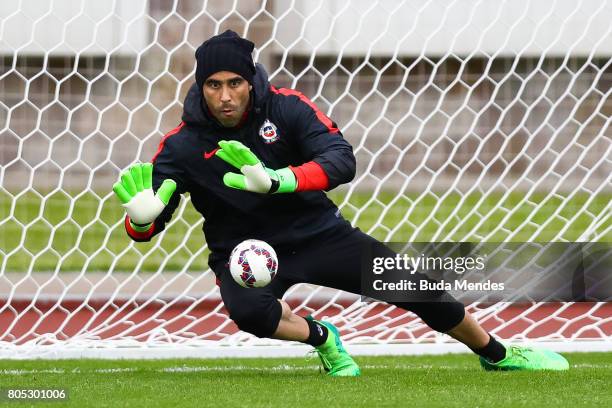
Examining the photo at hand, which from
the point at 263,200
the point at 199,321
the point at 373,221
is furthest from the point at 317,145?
the point at 373,221

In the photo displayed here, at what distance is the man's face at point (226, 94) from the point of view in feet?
13.4

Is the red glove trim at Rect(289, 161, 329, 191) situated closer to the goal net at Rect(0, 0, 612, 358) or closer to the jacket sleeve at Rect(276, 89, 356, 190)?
the jacket sleeve at Rect(276, 89, 356, 190)

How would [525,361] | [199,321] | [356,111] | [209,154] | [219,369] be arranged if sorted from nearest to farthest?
[209,154]
[525,361]
[219,369]
[199,321]
[356,111]

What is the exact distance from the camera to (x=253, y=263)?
3986 millimetres

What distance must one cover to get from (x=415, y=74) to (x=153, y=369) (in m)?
2.37

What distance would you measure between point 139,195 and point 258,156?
50cm

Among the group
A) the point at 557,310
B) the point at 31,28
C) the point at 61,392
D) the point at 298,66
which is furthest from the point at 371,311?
the point at 61,392

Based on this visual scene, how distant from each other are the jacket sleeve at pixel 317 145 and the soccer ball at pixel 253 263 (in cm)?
31

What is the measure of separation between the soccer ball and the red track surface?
1760mm

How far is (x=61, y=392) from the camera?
12.6 feet

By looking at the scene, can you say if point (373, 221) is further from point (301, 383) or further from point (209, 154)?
point (301, 383)

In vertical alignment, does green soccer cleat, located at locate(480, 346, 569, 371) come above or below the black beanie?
below

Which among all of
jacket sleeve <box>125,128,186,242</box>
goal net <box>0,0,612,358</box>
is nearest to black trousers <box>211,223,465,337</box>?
jacket sleeve <box>125,128,186,242</box>

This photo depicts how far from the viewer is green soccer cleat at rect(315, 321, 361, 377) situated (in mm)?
4359
